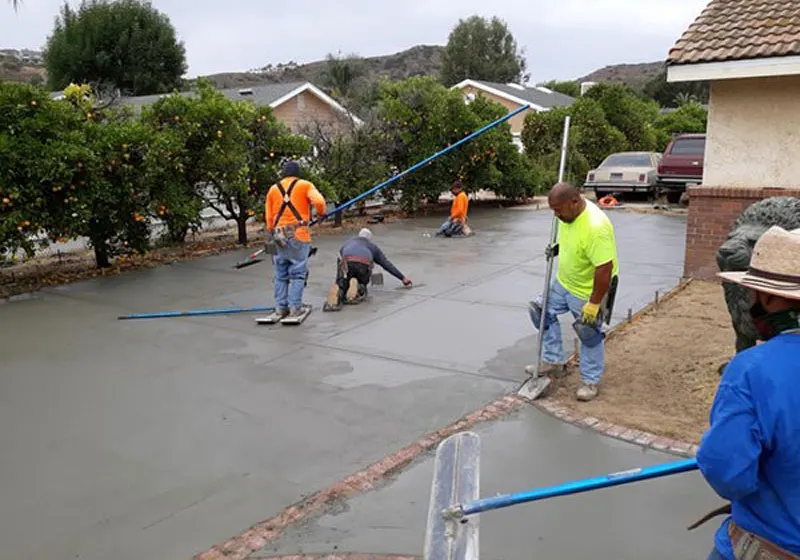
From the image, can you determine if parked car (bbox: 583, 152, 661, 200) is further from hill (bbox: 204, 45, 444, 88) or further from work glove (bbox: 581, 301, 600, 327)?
hill (bbox: 204, 45, 444, 88)

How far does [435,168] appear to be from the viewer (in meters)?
18.7

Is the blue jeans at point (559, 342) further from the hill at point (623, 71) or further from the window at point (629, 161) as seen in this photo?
the hill at point (623, 71)

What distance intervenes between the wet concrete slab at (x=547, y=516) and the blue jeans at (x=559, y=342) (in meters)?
0.95

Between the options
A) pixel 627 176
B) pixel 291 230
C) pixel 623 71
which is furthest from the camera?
pixel 623 71

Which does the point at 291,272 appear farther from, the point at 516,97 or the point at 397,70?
the point at 397,70

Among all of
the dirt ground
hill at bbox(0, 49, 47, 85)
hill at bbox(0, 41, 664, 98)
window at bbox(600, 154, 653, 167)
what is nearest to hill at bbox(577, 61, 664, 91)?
Result: hill at bbox(0, 41, 664, 98)

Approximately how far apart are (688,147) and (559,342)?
15450 millimetres

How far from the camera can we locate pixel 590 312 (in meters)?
5.22

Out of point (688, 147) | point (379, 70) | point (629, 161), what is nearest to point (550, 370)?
point (688, 147)

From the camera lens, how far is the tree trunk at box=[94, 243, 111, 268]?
11.4m

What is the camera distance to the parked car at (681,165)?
19094mm

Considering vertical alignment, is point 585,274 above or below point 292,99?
below

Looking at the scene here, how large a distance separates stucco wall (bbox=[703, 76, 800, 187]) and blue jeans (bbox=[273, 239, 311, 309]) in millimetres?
5495

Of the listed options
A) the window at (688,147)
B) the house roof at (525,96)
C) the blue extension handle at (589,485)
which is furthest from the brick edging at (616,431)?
the house roof at (525,96)
